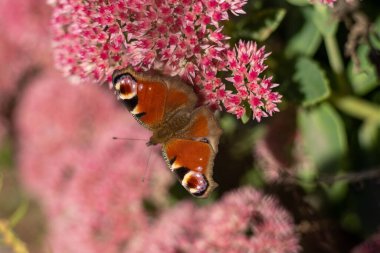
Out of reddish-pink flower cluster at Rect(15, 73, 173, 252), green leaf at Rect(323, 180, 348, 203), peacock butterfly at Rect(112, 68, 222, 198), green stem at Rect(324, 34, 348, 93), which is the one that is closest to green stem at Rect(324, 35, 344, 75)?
green stem at Rect(324, 34, 348, 93)

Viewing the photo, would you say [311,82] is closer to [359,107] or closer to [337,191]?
[359,107]

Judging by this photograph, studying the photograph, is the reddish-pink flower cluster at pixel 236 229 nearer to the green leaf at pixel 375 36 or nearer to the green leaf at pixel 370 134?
the green leaf at pixel 370 134

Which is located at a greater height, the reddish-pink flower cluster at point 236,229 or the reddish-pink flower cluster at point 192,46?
Answer: the reddish-pink flower cluster at point 192,46

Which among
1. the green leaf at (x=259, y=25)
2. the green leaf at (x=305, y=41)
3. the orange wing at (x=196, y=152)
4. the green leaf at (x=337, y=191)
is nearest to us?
the orange wing at (x=196, y=152)

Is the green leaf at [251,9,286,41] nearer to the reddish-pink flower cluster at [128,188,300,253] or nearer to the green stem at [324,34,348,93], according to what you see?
the green stem at [324,34,348,93]

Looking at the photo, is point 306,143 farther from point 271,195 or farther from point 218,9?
point 218,9

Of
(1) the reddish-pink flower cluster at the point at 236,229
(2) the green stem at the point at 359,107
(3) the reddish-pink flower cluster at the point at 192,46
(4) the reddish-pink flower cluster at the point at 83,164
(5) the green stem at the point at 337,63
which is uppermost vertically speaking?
(3) the reddish-pink flower cluster at the point at 192,46

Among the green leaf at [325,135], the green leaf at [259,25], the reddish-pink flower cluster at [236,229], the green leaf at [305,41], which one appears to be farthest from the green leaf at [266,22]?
the reddish-pink flower cluster at [236,229]
